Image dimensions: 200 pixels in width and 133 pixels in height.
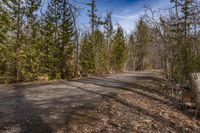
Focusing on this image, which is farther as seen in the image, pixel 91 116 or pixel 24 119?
pixel 91 116

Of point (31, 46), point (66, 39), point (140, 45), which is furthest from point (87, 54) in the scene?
point (140, 45)

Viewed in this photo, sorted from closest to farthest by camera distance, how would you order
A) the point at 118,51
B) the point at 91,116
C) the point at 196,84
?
the point at 91,116, the point at 196,84, the point at 118,51

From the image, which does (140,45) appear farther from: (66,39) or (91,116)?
(91,116)

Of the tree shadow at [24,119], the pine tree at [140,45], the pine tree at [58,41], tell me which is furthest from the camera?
the pine tree at [140,45]

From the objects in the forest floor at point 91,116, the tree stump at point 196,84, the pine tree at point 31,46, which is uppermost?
the pine tree at point 31,46

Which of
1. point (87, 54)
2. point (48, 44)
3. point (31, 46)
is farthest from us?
point (87, 54)

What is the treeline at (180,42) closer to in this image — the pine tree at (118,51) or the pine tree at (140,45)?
the pine tree at (118,51)

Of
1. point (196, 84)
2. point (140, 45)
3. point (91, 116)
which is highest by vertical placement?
point (140, 45)

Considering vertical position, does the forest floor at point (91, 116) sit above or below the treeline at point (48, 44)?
below

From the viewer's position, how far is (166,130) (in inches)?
238

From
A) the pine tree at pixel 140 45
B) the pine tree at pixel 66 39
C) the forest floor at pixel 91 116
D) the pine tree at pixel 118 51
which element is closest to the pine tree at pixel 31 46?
the pine tree at pixel 66 39

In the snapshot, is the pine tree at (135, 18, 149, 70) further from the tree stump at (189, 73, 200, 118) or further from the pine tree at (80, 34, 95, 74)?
the tree stump at (189, 73, 200, 118)

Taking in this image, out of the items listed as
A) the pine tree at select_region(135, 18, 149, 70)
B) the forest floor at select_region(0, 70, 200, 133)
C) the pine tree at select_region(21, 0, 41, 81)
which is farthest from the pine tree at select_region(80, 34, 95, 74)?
the forest floor at select_region(0, 70, 200, 133)

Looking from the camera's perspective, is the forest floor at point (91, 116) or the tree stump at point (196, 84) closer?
the forest floor at point (91, 116)
